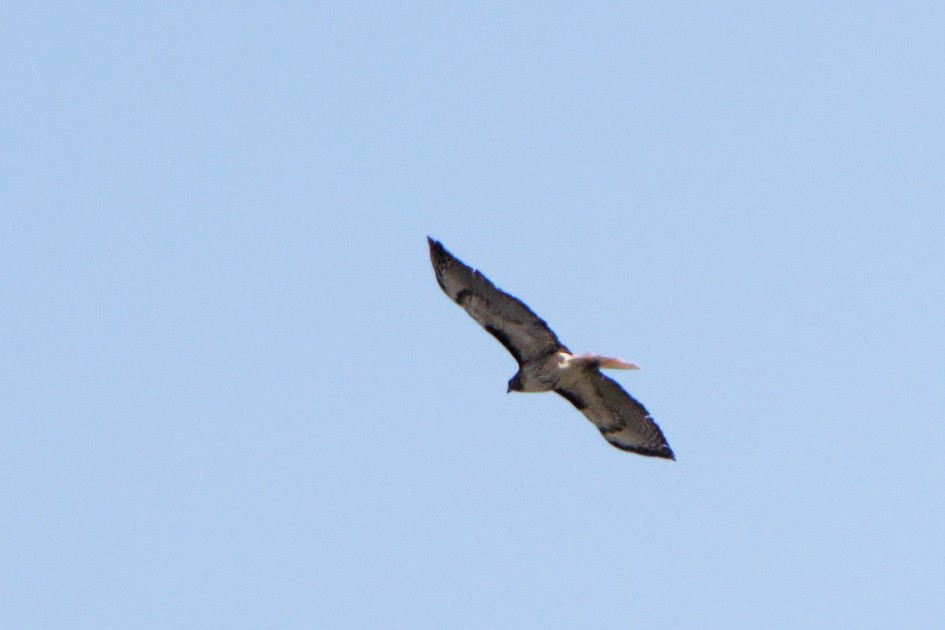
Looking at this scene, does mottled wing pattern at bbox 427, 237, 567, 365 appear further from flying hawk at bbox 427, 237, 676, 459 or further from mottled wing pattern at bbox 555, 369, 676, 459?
mottled wing pattern at bbox 555, 369, 676, 459

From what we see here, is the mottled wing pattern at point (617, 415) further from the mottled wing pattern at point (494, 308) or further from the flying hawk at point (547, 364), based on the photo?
the mottled wing pattern at point (494, 308)

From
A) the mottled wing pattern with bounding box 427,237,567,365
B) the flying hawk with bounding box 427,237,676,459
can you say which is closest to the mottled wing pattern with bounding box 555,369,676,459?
the flying hawk with bounding box 427,237,676,459

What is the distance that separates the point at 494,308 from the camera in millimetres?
20938

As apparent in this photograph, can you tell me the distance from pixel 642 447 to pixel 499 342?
258 cm

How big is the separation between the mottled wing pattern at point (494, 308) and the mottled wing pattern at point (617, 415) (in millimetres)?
816

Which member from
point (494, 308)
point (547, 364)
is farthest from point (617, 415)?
point (494, 308)

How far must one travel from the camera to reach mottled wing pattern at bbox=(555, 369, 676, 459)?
21.8 metres

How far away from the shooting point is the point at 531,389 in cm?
2180

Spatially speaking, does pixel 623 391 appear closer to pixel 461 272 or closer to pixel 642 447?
pixel 642 447

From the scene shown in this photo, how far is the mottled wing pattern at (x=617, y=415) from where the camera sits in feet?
71.6

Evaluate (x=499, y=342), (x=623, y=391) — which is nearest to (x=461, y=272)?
(x=499, y=342)

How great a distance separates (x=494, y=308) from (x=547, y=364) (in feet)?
3.47

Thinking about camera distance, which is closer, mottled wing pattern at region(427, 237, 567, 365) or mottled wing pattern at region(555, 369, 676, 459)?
mottled wing pattern at region(427, 237, 567, 365)

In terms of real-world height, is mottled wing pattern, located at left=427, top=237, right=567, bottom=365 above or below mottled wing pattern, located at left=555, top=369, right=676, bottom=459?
above
